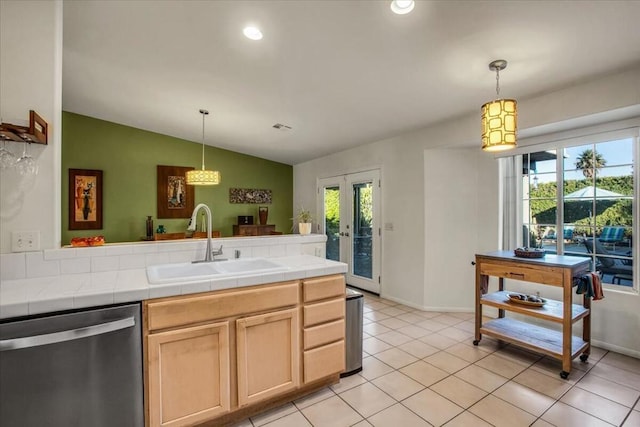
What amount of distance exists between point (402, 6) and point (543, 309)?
2.64m

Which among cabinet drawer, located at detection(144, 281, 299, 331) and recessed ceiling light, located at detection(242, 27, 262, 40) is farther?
recessed ceiling light, located at detection(242, 27, 262, 40)

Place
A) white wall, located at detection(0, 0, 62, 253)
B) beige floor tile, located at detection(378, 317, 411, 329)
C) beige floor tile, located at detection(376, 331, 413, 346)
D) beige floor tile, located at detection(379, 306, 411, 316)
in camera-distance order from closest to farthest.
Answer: white wall, located at detection(0, 0, 62, 253), beige floor tile, located at detection(376, 331, 413, 346), beige floor tile, located at detection(378, 317, 411, 329), beige floor tile, located at detection(379, 306, 411, 316)

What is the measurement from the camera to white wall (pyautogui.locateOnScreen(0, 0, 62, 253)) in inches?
65.9

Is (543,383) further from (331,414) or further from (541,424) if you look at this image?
(331,414)

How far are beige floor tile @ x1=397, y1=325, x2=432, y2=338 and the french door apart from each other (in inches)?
50.0

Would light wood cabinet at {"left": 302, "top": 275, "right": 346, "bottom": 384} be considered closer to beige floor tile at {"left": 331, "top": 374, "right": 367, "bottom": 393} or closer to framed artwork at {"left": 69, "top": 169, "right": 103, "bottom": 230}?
beige floor tile at {"left": 331, "top": 374, "right": 367, "bottom": 393}

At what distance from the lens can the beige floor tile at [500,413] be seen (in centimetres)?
187

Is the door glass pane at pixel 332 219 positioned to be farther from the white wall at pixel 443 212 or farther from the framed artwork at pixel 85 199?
the framed artwork at pixel 85 199

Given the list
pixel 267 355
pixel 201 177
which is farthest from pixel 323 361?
pixel 201 177

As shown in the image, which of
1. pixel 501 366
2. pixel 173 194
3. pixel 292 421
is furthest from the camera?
pixel 173 194

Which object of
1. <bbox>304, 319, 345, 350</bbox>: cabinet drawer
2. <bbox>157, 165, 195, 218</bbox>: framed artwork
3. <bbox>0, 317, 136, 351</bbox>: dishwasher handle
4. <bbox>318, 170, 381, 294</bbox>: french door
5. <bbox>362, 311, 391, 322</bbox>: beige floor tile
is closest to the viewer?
<bbox>0, 317, 136, 351</bbox>: dishwasher handle

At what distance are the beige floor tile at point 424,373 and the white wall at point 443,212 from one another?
145cm

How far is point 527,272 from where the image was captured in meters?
2.58

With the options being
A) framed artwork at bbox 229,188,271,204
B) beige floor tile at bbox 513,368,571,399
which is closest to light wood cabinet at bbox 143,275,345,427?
beige floor tile at bbox 513,368,571,399
